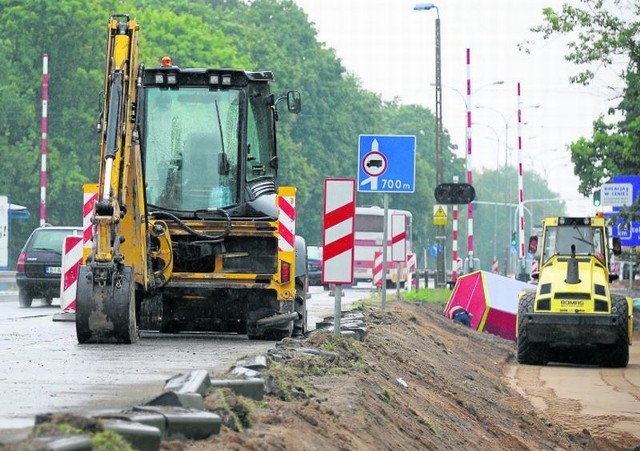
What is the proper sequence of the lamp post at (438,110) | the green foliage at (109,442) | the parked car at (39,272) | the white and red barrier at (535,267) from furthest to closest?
the lamp post at (438,110) → the parked car at (39,272) → the white and red barrier at (535,267) → the green foliage at (109,442)

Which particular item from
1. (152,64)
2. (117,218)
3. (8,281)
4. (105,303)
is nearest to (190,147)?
(117,218)

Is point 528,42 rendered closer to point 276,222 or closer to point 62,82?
point 276,222

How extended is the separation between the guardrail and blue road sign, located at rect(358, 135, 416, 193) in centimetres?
2043

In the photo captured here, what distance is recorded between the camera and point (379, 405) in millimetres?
11875

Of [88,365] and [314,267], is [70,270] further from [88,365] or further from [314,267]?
[314,267]

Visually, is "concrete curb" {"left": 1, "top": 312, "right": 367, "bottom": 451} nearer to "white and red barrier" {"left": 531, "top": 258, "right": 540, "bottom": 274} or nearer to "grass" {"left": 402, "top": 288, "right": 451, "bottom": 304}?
"white and red barrier" {"left": 531, "top": 258, "right": 540, "bottom": 274}

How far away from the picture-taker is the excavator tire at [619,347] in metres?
26.0

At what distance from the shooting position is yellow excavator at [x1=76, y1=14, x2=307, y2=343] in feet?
57.6

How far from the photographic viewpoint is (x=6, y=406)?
948 cm

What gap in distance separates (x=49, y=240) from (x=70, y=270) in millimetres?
8142

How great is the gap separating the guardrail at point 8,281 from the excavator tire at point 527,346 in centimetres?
1936

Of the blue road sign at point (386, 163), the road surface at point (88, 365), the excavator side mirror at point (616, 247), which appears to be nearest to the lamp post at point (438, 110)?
the excavator side mirror at point (616, 247)

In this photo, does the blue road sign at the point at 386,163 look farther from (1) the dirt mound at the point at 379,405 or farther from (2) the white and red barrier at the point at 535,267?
(2) the white and red barrier at the point at 535,267

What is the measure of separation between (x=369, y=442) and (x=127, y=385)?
222 centimetres
